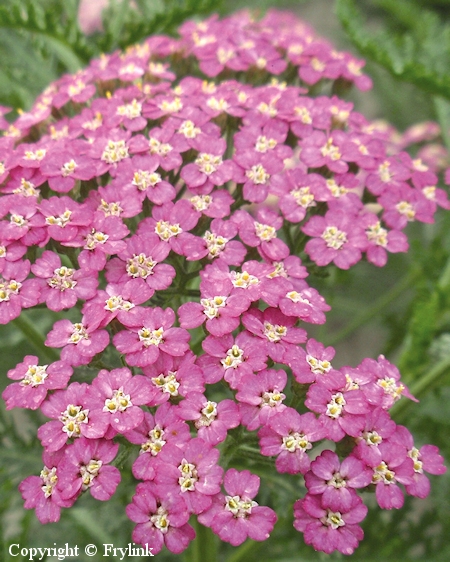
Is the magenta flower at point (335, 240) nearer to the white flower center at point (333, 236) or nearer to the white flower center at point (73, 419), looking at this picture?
the white flower center at point (333, 236)

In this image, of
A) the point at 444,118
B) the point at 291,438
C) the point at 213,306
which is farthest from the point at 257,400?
the point at 444,118

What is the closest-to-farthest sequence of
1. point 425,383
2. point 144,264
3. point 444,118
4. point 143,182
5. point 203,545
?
point 144,264 → point 143,182 → point 203,545 → point 425,383 → point 444,118

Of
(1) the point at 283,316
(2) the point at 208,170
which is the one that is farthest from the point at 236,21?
(1) the point at 283,316

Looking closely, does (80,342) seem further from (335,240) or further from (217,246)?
(335,240)

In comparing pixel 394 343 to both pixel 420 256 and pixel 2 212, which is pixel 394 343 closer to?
pixel 420 256

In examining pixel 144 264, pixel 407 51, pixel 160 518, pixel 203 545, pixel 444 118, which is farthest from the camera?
pixel 444 118

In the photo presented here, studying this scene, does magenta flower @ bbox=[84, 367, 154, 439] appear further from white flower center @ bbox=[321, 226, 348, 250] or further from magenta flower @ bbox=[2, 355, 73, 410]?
white flower center @ bbox=[321, 226, 348, 250]

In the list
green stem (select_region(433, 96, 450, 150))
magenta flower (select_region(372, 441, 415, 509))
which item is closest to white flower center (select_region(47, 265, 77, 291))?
magenta flower (select_region(372, 441, 415, 509))

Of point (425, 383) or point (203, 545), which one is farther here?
point (425, 383)
